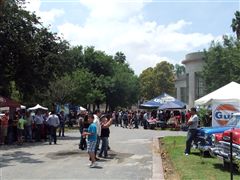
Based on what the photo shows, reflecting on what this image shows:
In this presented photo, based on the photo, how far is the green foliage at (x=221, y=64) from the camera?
50.7m

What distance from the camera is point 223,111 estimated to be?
2453cm

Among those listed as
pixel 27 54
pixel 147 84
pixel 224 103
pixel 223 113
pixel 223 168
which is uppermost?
pixel 147 84

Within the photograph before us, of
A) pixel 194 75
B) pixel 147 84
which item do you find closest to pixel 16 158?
pixel 194 75

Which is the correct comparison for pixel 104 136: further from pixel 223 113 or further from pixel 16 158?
pixel 223 113

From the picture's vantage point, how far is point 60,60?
33531mm

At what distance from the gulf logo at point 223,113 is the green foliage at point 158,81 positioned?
72278 mm

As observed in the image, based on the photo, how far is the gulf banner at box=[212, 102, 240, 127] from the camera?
24.0 meters

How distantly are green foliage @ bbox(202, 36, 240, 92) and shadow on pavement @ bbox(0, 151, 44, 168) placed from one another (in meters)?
33.2

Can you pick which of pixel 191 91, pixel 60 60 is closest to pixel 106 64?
pixel 191 91

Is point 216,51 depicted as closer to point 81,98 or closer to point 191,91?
point 191,91

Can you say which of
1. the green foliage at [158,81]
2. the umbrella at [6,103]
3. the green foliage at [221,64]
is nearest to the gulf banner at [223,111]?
the umbrella at [6,103]

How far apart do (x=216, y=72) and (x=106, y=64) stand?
26.0 meters

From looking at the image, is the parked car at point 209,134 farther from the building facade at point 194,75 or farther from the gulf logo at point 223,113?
the building facade at point 194,75

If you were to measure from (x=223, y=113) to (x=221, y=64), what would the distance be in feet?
97.6
